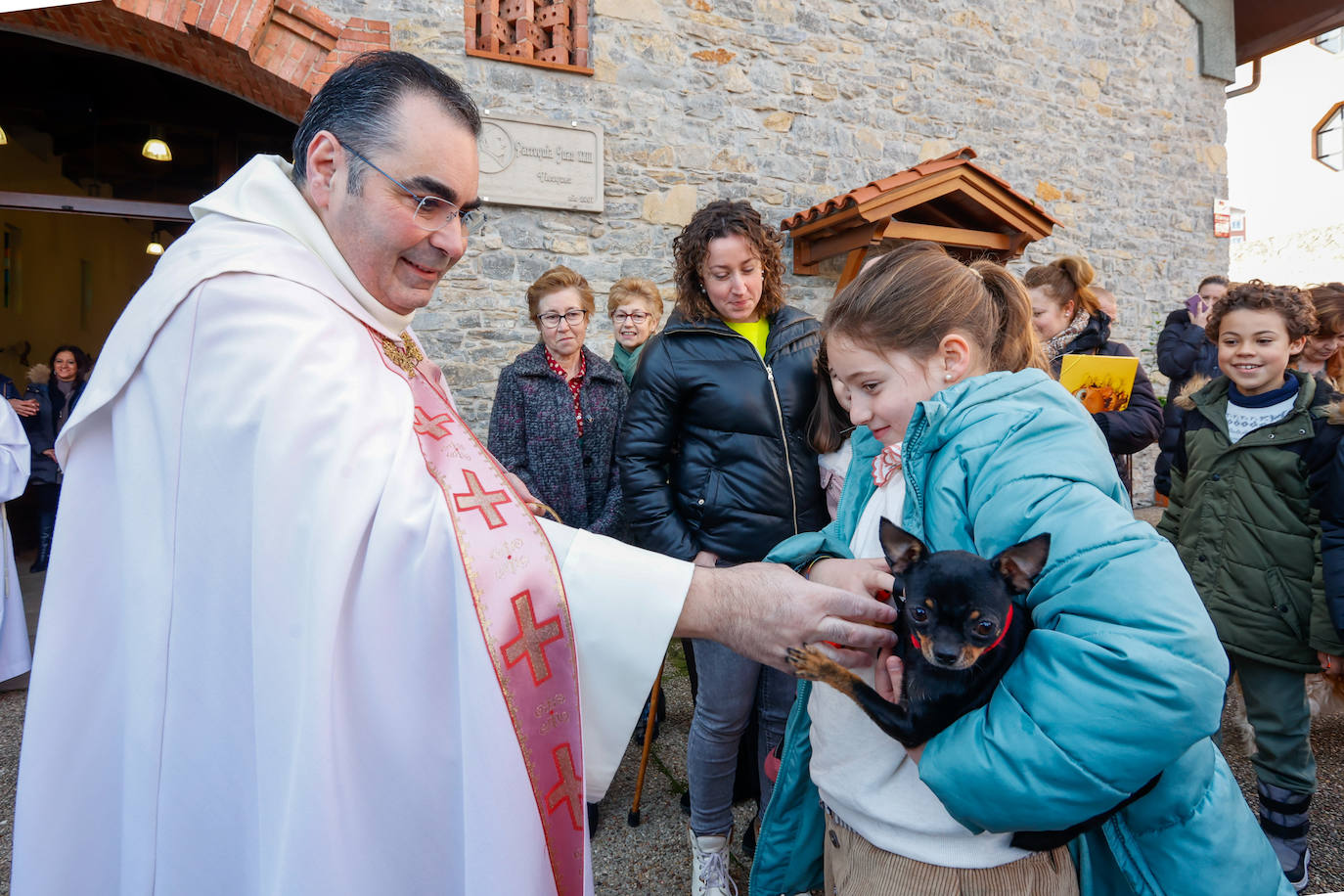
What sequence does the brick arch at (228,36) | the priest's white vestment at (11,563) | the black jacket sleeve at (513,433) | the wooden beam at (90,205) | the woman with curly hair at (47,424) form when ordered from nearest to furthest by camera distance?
the black jacket sleeve at (513,433) < the priest's white vestment at (11,563) < the brick arch at (228,36) < the wooden beam at (90,205) < the woman with curly hair at (47,424)

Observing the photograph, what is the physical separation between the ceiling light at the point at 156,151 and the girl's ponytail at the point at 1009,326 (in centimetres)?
817

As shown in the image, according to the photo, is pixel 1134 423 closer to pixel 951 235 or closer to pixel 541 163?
pixel 951 235

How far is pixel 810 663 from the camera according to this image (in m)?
1.25

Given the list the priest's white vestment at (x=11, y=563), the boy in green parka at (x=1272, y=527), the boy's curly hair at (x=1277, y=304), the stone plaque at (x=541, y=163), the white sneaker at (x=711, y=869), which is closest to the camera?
the white sneaker at (x=711, y=869)

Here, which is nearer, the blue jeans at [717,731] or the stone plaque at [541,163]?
the blue jeans at [717,731]

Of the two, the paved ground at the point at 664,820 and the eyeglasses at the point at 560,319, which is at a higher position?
the eyeglasses at the point at 560,319

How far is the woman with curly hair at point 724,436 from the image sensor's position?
2.77 m

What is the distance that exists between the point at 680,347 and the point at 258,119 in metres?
6.58

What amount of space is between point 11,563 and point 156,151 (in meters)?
4.32

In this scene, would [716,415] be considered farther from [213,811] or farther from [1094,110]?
[1094,110]

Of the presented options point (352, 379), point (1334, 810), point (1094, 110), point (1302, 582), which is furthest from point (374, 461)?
point (1094, 110)

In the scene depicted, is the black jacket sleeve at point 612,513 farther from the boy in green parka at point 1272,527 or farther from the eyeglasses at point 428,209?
the boy in green parka at point 1272,527

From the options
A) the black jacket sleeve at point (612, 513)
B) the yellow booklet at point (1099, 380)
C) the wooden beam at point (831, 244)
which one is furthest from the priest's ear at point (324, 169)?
the wooden beam at point (831, 244)

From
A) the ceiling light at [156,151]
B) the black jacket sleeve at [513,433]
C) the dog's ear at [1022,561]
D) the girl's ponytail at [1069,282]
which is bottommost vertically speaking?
the dog's ear at [1022,561]
